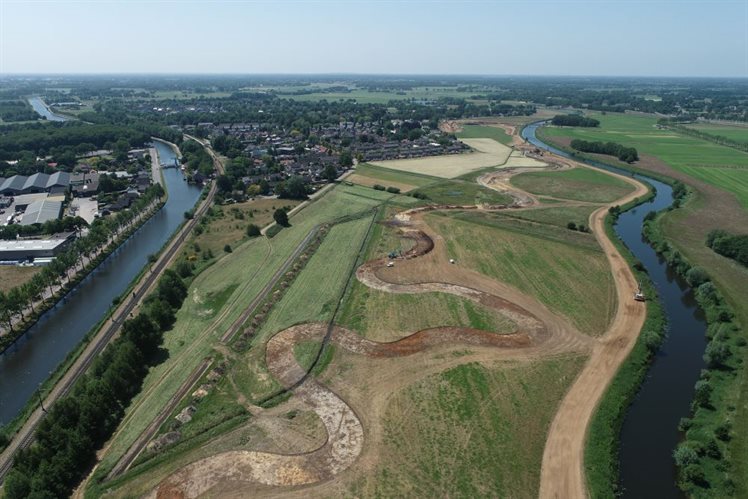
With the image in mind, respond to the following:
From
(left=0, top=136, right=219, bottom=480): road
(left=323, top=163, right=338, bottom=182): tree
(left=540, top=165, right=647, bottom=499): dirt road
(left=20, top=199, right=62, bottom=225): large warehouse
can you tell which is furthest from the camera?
(left=323, top=163, right=338, bottom=182): tree

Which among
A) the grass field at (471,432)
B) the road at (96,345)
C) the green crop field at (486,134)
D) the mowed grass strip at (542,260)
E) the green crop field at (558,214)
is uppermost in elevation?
the green crop field at (486,134)

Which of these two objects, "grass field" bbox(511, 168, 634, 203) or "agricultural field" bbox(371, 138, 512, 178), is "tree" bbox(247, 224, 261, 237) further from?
"grass field" bbox(511, 168, 634, 203)

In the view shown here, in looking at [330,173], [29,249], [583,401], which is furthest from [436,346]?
Answer: [330,173]

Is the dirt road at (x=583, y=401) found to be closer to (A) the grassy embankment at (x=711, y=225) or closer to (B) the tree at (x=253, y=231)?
(A) the grassy embankment at (x=711, y=225)

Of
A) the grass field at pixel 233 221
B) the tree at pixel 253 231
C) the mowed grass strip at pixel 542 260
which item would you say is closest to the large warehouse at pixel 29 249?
the grass field at pixel 233 221

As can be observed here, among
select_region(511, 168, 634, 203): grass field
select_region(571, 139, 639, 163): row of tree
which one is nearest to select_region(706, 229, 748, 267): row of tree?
select_region(511, 168, 634, 203): grass field

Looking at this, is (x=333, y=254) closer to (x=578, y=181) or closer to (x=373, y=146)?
(x=578, y=181)

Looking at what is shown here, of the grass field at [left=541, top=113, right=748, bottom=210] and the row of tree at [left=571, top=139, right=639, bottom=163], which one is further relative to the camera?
the row of tree at [left=571, top=139, right=639, bottom=163]
